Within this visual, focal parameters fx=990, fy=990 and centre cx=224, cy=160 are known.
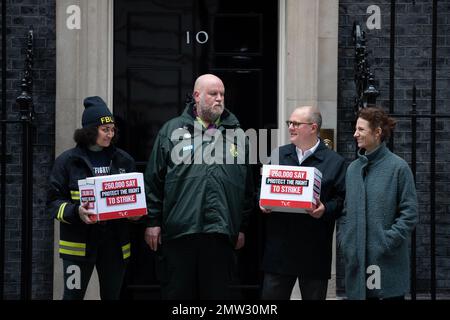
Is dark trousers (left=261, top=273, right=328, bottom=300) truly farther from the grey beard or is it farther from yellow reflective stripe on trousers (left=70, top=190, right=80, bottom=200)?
yellow reflective stripe on trousers (left=70, top=190, right=80, bottom=200)

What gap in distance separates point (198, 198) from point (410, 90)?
9.32 ft

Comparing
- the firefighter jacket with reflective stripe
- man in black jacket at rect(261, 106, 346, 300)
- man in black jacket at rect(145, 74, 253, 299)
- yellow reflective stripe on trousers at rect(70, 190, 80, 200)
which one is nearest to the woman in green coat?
man in black jacket at rect(261, 106, 346, 300)

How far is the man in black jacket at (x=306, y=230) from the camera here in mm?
6469

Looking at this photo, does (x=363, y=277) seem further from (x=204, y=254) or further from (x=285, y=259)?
(x=204, y=254)

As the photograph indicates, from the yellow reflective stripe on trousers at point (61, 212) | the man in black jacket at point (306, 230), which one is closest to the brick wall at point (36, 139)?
the yellow reflective stripe on trousers at point (61, 212)

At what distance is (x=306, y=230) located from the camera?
6.50m

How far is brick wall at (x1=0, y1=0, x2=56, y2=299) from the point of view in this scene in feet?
27.6

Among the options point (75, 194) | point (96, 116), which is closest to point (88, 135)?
point (96, 116)

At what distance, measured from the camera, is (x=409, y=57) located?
851cm

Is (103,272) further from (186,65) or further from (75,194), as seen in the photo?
(186,65)

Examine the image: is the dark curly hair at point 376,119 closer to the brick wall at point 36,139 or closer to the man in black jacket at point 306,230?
the man in black jacket at point 306,230

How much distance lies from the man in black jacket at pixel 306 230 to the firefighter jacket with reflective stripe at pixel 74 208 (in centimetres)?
101
